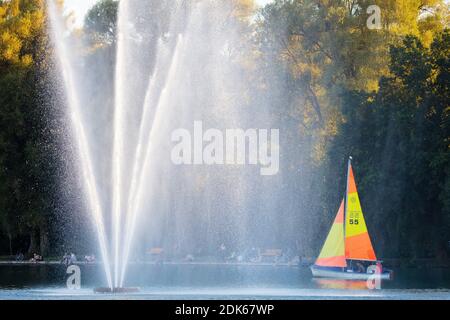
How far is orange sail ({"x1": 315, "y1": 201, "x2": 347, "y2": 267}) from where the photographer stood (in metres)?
67.0

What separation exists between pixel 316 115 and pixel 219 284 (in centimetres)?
3284

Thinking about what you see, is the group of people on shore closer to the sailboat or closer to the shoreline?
the shoreline

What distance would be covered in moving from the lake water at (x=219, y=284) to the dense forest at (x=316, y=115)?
18.9ft

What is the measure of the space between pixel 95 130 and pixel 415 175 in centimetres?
2266

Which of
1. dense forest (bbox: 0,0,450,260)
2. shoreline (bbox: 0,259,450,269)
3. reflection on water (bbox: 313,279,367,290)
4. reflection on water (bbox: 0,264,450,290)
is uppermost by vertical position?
dense forest (bbox: 0,0,450,260)

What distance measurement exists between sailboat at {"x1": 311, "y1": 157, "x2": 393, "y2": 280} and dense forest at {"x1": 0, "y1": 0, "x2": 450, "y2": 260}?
674cm

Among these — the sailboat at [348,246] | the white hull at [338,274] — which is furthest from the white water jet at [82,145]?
the sailboat at [348,246]

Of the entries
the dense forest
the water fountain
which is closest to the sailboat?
the dense forest

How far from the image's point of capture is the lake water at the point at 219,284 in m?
49.6

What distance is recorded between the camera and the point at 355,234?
6694 cm

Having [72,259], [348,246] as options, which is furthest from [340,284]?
[72,259]

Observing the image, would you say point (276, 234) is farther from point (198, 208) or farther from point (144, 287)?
point (144, 287)

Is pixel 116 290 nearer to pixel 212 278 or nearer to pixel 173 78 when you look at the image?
pixel 212 278

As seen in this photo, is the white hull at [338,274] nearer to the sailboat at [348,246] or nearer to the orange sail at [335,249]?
the sailboat at [348,246]
